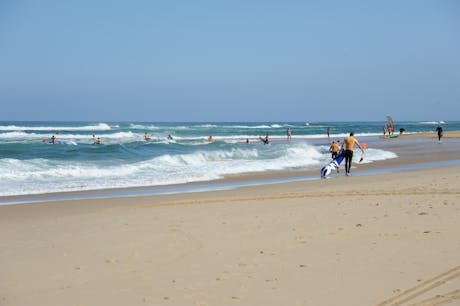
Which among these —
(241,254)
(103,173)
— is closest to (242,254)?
(241,254)

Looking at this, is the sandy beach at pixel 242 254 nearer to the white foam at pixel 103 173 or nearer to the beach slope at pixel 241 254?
the beach slope at pixel 241 254

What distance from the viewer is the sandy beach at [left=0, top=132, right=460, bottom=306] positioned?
476cm

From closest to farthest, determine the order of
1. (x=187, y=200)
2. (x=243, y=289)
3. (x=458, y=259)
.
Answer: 1. (x=243, y=289)
2. (x=458, y=259)
3. (x=187, y=200)

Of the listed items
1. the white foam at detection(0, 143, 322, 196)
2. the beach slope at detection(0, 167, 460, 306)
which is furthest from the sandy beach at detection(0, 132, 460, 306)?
the white foam at detection(0, 143, 322, 196)

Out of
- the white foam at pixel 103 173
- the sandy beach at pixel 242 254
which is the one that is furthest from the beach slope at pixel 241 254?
the white foam at pixel 103 173

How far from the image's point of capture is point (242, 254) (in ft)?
20.1

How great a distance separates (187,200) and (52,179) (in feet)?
24.2

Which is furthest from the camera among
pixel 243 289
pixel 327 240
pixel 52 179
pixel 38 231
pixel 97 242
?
pixel 52 179

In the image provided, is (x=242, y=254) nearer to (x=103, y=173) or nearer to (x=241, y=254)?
(x=241, y=254)

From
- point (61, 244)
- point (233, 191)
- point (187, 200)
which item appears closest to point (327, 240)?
point (61, 244)

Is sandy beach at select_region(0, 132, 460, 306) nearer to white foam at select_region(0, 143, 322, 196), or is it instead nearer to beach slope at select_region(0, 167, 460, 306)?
beach slope at select_region(0, 167, 460, 306)

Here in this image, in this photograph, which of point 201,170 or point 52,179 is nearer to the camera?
point 52,179

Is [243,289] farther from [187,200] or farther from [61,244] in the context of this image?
[187,200]

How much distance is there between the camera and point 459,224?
23.8 feet
